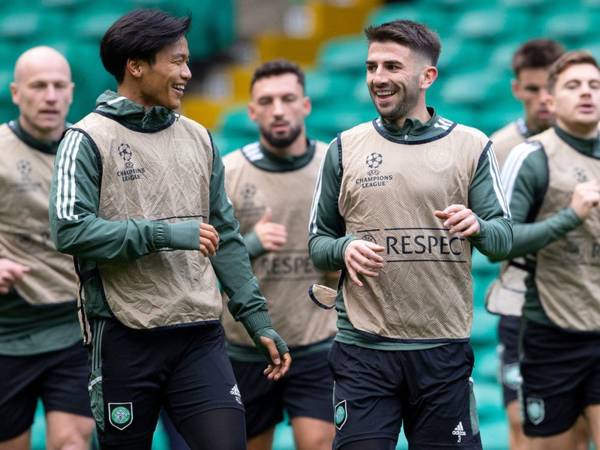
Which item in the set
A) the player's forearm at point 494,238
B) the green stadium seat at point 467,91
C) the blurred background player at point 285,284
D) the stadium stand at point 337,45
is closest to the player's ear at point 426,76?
the player's forearm at point 494,238

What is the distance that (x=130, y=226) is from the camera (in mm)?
4973

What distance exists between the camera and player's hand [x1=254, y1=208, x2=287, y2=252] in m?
6.43

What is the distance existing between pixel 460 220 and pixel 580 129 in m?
1.66

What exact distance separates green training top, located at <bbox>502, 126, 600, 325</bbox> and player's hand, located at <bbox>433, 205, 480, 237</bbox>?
2.86 feet

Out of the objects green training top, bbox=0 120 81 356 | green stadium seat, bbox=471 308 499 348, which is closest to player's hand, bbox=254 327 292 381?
green training top, bbox=0 120 81 356

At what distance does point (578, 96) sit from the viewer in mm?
6438

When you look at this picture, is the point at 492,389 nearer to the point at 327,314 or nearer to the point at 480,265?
the point at 480,265

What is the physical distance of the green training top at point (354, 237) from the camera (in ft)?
17.2

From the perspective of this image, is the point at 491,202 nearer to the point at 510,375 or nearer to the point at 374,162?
the point at 374,162

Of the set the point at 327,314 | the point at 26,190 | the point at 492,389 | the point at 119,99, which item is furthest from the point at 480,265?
the point at 119,99

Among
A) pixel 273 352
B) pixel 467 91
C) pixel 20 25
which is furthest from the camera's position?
pixel 20 25

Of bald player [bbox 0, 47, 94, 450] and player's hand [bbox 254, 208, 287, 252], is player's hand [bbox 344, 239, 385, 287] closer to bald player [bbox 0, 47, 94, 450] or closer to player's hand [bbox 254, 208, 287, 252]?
player's hand [bbox 254, 208, 287, 252]

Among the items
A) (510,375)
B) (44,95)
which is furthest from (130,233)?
(510,375)

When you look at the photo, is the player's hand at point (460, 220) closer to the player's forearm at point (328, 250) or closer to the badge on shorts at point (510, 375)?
the player's forearm at point (328, 250)
